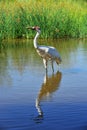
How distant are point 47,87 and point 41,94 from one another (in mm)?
850

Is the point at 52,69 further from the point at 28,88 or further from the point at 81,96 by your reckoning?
the point at 81,96

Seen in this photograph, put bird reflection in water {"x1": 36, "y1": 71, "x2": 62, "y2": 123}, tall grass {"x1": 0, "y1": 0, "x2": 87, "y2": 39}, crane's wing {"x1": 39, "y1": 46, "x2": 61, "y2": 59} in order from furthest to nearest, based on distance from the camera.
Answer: tall grass {"x1": 0, "y1": 0, "x2": 87, "y2": 39} < crane's wing {"x1": 39, "y1": 46, "x2": 61, "y2": 59} < bird reflection in water {"x1": 36, "y1": 71, "x2": 62, "y2": 123}

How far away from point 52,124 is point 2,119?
795 millimetres

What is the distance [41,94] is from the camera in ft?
31.0

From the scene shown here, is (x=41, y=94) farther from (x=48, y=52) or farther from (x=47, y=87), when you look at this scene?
(x=48, y=52)

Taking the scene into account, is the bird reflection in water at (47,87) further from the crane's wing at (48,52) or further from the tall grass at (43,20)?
the tall grass at (43,20)

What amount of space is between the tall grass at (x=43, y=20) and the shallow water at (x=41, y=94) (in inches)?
246

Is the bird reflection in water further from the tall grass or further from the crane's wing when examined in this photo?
the tall grass

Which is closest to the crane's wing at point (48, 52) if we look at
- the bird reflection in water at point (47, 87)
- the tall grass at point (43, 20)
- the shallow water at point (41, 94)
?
the shallow water at point (41, 94)

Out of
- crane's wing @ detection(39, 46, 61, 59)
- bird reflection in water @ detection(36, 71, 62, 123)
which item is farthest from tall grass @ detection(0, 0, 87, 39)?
bird reflection in water @ detection(36, 71, 62, 123)

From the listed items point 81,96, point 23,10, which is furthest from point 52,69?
point 23,10

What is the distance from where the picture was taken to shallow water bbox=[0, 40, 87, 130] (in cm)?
725

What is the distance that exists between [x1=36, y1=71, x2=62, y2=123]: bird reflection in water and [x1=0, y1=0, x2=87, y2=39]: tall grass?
9444mm

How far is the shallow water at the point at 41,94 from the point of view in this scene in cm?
725
